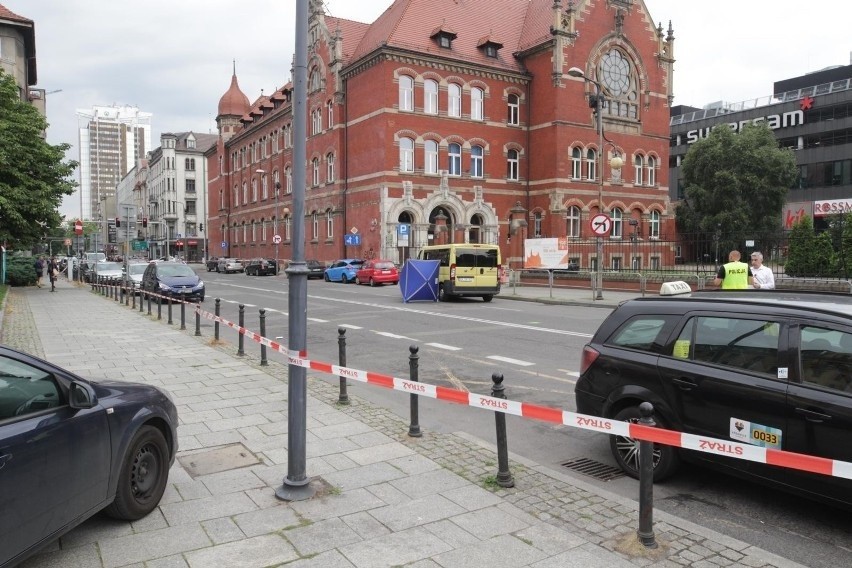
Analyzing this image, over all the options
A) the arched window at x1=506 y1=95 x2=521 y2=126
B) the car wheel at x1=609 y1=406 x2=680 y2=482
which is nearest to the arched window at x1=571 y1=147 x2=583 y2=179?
the arched window at x1=506 y1=95 x2=521 y2=126

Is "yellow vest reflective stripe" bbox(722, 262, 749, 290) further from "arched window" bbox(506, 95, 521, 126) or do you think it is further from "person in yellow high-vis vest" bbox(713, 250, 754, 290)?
"arched window" bbox(506, 95, 521, 126)

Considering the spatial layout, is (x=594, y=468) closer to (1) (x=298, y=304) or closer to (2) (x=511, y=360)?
(1) (x=298, y=304)

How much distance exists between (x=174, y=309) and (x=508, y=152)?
1156 inches

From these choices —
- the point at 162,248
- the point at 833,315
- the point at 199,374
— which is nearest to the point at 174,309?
the point at 199,374

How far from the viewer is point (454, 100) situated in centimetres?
4266

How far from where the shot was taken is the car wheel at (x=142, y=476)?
415 centimetres

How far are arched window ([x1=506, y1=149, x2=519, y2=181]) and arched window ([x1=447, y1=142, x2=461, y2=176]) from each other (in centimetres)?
395

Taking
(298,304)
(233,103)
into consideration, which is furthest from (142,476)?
(233,103)

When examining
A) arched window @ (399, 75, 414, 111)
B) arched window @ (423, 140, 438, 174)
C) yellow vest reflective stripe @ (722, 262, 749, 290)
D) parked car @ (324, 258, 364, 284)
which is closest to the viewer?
yellow vest reflective stripe @ (722, 262, 749, 290)

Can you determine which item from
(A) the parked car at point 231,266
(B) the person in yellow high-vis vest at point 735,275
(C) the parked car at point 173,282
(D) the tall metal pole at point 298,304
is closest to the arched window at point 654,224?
(A) the parked car at point 231,266

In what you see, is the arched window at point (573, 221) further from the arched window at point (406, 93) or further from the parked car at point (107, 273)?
the parked car at point (107, 273)

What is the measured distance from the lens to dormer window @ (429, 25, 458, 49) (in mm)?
41781

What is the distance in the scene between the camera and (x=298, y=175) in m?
4.84

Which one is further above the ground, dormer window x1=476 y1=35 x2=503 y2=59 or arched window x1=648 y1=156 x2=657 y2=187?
dormer window x1=476 y1=35 x2=503 y2=59
